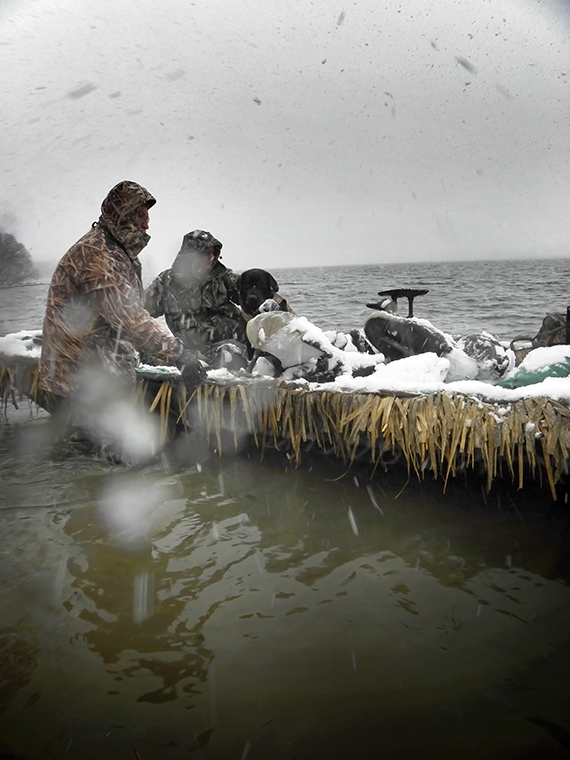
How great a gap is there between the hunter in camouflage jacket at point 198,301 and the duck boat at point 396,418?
4.48ft

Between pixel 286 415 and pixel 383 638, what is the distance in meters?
1.27

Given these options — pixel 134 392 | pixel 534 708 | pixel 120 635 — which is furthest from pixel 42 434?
pixel 534 708

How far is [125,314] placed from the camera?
9.16 ft

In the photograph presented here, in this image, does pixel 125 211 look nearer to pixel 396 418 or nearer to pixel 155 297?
pixel 155 297

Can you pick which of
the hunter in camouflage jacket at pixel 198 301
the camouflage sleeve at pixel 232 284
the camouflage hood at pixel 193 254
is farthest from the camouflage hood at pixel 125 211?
the camouflage sleeve at pixel 232 284

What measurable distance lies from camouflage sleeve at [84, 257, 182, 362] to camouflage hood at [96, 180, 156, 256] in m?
0.22

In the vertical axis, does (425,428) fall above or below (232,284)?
below

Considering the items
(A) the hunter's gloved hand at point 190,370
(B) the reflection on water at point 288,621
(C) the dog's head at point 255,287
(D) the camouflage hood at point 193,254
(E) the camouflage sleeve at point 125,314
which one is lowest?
(B) the reflection on water at point 288,621

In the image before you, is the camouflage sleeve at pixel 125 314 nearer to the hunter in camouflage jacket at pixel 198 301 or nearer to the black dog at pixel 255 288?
the hunter in camouflage jacket at pixel 198 301

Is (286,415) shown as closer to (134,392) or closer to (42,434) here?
(134,392)

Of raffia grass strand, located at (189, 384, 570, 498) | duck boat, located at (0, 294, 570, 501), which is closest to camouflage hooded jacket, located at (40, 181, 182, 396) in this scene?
duck boat, located at (0, 294, 570, 501)

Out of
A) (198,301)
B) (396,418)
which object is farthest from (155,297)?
(396,418)

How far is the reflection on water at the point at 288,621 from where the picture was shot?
1.27 meters

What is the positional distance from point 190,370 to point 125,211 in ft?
3.28
